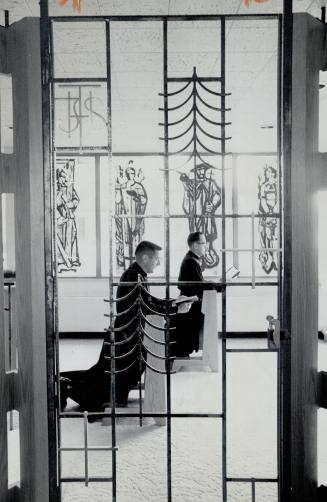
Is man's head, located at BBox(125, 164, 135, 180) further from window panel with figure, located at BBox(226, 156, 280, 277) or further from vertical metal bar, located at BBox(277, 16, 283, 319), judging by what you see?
vertical metal bar, located at BBox(277, 16, 283, 319)

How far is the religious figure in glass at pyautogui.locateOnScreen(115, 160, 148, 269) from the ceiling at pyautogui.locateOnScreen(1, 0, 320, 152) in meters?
1.59

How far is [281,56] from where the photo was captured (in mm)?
2318

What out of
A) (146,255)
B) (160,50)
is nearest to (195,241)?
(146,255)

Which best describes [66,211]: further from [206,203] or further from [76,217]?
[206,203]

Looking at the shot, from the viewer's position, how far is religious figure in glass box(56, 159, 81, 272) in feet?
22.8

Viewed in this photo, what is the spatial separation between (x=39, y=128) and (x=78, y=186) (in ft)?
15.7

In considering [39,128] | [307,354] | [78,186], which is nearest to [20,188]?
[39,128]

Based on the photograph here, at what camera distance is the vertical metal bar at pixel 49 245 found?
2.31 m

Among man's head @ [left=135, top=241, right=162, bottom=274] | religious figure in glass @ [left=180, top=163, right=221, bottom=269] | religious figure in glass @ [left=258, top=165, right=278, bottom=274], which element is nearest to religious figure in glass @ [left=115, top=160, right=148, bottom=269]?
religious figure in glass @ [left=180, top=163, right=221, bottom=269]

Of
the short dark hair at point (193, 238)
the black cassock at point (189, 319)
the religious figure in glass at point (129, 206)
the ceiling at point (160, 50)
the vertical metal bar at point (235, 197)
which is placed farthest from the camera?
the vertical metal bar at point (235, 197)

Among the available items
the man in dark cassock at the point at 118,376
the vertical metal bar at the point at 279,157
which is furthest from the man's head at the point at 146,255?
the vertical metal bar at the point at 279,157

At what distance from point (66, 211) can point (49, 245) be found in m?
4.70

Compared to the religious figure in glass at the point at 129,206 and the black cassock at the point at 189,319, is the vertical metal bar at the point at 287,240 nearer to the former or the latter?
the black cassock at the point at 189,319

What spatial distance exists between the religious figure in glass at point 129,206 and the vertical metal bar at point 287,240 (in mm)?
4553
